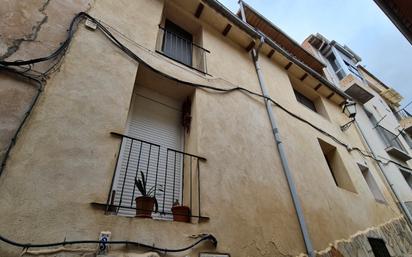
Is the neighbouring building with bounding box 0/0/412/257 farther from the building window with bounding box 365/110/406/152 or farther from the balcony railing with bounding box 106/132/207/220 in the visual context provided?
the building window with bounding box 365/110/406/152

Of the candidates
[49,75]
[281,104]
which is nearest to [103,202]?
[49,75]

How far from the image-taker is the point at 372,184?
679cm

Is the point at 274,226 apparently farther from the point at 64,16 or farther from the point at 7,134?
the point at 64,16

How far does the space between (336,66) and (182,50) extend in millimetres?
10747

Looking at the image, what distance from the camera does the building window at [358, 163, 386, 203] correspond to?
653 centimetres

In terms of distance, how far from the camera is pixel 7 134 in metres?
1.93

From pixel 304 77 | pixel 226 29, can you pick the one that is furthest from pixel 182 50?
pixel 304 77

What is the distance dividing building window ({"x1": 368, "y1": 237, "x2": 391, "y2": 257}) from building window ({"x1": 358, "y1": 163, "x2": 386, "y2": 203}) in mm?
1786

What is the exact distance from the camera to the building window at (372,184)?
257 inches

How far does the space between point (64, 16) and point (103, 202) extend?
2672 millimetres

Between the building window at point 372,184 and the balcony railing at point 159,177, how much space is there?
637 centimetres

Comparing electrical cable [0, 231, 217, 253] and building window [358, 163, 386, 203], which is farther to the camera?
building window [358, 163, 386, 203]

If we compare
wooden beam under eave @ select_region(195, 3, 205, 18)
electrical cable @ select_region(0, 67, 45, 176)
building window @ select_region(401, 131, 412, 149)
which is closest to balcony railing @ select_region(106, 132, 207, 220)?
electrical cable @ select_region(0, 67, 45, 176)

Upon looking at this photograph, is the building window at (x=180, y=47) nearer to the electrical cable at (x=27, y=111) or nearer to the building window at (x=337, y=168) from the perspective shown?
the electrical cable at (x=27, y=111)
